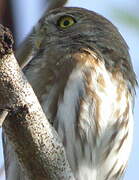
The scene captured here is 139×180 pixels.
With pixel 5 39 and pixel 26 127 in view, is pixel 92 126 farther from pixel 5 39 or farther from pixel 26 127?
pixel 5 39

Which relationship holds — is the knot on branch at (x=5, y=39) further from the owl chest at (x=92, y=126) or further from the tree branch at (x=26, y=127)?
the owl chest at (x=92, y=126)

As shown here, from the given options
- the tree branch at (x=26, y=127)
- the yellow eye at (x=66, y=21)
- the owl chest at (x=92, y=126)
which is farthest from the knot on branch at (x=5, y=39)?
the yellow eye at (x=66, y=21)

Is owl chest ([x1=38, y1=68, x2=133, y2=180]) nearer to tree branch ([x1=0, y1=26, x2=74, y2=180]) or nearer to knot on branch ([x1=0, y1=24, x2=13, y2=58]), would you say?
tree branch ([x1=0, y1=26, x2=74, y2=180])

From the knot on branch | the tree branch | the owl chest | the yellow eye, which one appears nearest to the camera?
the knot on branch

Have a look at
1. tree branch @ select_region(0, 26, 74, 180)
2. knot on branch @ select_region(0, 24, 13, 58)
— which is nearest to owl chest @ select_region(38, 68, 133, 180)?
tree branch @ select_region(0, 26, 74, 180)

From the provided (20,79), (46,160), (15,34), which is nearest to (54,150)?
(46,160)

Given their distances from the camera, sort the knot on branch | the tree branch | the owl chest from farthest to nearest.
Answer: the owl chest < the tree branch < the knot on branch

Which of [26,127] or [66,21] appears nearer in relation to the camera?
[26,127]

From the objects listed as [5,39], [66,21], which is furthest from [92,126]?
[5,39]

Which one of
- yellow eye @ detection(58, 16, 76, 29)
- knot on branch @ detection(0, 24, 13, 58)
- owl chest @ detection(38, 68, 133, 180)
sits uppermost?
knot on branch @ detection(0, 24, 13, 58)
